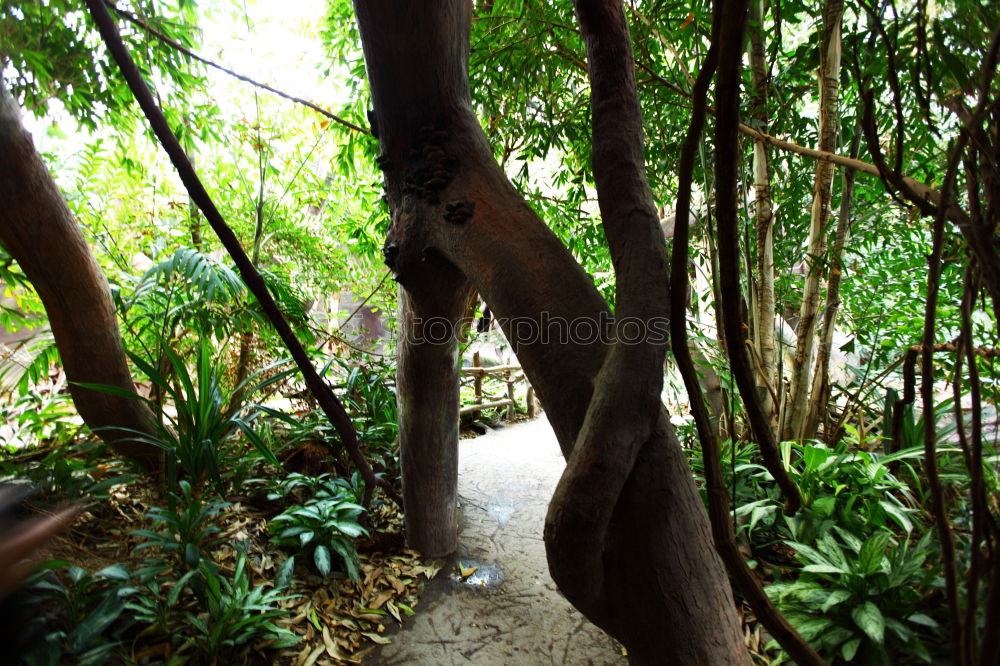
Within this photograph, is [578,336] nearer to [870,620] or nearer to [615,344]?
[615,344]

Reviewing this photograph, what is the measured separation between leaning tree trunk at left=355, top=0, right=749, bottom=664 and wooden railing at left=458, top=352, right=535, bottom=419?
4.92 metres

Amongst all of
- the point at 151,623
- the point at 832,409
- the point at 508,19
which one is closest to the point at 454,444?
the point at 151,623

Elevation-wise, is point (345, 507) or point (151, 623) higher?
point (345, 507)

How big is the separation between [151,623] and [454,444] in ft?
4.36

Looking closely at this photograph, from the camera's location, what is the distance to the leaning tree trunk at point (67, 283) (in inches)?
76.2

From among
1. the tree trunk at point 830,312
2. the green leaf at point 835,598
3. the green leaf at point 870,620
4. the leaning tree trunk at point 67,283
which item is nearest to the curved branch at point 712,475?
the green leaf at point 870,620

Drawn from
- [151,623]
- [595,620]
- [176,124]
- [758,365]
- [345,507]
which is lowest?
[151,623]

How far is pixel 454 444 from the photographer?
2432 mm

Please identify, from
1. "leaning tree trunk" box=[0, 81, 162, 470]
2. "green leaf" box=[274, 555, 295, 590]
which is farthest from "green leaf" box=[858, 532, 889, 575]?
"leaning tree trunk" box=[0, 81, 162, 470]

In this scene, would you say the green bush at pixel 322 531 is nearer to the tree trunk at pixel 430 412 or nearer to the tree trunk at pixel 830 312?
the tree trunk at pixel 430 412

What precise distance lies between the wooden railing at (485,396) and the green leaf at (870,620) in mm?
4783

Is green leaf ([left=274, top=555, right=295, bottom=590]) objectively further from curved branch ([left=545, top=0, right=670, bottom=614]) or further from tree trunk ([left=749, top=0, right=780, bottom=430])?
tree trunk ([left=749, top=0, right=780, bottom=430])

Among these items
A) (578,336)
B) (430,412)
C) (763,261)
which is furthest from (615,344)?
(763,261)

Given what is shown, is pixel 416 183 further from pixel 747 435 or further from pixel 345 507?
pixel 747 435
